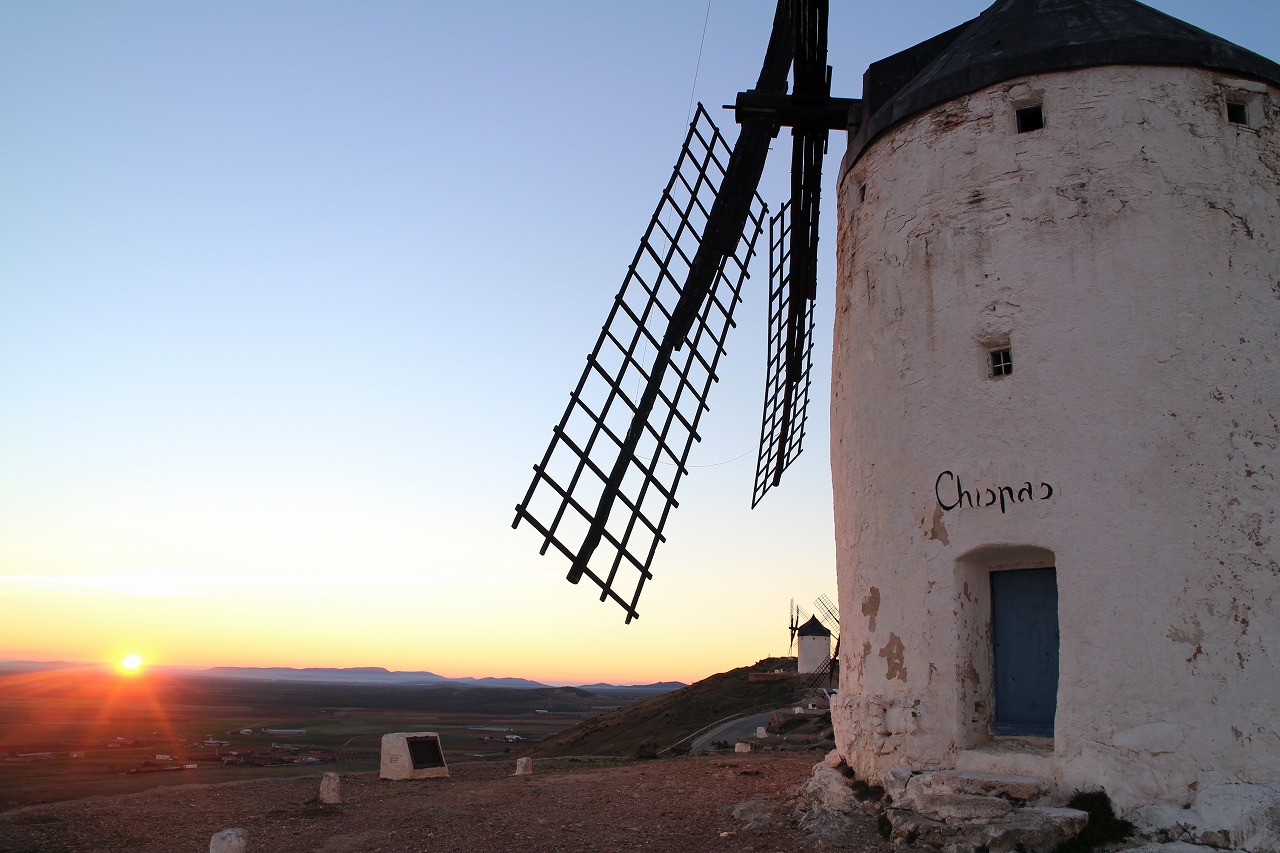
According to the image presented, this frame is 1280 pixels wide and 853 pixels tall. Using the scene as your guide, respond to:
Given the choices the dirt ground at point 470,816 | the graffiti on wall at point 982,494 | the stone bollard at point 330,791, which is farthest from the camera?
the stone bollard at point 330,791

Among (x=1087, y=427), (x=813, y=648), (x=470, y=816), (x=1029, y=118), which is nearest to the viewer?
(x=1087, y=427)

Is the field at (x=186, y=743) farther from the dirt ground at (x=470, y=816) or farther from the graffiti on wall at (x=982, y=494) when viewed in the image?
the graffiti on wall at (x=982, y=494)

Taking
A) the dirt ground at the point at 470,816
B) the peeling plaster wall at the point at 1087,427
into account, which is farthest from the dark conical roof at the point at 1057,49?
the dirt ground at the point at 470,816

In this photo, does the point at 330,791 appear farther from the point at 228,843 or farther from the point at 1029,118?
the point at 1029,118

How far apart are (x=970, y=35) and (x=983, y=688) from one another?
6187mm

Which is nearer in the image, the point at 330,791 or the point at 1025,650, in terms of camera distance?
the point at 1025,650

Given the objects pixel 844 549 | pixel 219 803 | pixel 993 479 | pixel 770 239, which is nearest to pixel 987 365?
pixel 993 479

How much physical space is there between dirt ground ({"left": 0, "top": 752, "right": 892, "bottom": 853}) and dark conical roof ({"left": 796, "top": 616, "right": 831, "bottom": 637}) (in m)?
28.1

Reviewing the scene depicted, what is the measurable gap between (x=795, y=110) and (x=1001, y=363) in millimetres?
5223

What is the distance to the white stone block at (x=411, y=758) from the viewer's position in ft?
39.8

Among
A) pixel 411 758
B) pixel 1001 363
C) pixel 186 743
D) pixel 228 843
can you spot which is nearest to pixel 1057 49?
pixel 1001 363

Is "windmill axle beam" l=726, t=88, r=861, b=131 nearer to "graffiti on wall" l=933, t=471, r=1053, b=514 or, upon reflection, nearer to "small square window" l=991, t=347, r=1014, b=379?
"small square window" l=991, t=347, r=1014, b=379

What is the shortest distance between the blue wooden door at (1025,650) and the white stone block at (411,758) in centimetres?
763

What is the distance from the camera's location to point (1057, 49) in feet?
25.3
